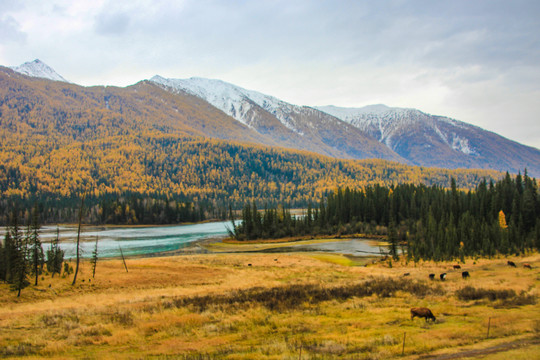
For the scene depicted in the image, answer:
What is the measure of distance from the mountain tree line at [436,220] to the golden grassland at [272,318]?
24.3 meters

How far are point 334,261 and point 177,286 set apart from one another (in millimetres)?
33403

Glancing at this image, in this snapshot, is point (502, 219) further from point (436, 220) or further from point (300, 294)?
point (300, 294)

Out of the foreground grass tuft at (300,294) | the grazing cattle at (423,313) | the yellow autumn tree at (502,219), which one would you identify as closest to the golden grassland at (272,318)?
the foreground grass tuft at (300,294)

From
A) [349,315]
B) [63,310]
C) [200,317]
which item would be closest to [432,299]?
[349,315]

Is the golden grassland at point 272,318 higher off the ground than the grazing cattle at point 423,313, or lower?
lower

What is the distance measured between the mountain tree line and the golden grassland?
79.6ft

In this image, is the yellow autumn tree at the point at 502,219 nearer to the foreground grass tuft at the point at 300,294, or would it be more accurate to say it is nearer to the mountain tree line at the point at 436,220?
the mountain tree line at the point at 436,220

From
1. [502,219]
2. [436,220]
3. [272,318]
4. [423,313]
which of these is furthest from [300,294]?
[436,220]

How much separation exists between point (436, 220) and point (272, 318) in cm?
8486

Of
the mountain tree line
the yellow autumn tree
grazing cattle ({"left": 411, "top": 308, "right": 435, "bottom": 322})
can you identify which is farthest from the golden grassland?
the yellow autumn tree

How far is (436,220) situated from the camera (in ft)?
326

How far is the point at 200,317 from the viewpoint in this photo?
2670cm

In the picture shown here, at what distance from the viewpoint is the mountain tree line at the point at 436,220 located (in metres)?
69.2

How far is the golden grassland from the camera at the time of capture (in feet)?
60.6
